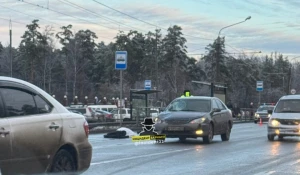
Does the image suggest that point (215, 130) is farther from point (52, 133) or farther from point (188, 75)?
point (188, 75)

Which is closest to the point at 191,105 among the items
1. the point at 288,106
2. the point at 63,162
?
the point at 288,106

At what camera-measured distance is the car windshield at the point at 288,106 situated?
20.5 metres

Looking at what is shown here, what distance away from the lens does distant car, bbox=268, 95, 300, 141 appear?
64.6 ft

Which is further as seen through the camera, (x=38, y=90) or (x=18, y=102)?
(x=38, y=90)

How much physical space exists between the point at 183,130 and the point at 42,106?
1042 cm

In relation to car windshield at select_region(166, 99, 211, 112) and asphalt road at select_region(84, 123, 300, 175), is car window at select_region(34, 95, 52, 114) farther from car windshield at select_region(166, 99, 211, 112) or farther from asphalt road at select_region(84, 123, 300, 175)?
car windshield at select_region(166, 99, 211, 112)

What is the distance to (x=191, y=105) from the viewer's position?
18.8 m

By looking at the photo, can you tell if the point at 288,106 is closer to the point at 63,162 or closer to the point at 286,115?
the point at 286,115

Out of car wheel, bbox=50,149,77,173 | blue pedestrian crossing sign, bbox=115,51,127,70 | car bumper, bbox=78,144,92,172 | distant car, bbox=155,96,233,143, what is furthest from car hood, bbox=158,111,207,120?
car wheel, bbox=50,149,77,173

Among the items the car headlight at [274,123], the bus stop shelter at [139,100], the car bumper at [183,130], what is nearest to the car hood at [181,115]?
the car bumper at [183,130]

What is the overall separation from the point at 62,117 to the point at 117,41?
76.3 metres

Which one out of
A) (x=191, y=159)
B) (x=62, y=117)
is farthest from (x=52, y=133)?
(x=191, y=159)

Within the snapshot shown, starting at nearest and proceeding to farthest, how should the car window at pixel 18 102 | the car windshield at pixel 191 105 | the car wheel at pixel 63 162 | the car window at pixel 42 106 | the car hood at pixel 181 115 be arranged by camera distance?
the car window at pixel 18 102
the car window at pixel 42 106
the car wheel at pixel 63 162
the car hood at pixel 181 115
the car windshield at pixel 191 105

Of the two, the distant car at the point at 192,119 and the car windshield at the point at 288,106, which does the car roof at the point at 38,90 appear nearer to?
the distant car at the point at 192,119
